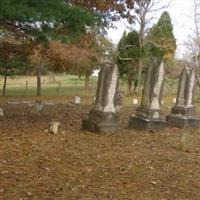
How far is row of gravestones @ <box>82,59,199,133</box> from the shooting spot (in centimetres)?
1161

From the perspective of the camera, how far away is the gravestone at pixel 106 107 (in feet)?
37.6

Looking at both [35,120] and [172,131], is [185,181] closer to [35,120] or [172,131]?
[172,131]

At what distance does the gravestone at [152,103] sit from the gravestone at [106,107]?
3.22ft

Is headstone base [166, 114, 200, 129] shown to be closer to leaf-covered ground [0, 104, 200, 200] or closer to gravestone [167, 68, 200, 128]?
gravestone [167, 68, 200, 128]

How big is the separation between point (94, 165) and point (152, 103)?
5.30 meters

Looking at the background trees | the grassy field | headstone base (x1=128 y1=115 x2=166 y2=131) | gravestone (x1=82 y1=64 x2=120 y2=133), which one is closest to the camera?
gravestone (x1=82 y1=64 x2=120 y2=133)

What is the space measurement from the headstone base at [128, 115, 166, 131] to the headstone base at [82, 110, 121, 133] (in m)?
0.88

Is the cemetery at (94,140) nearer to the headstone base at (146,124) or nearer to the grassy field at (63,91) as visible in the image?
the headstone base at (146,124)

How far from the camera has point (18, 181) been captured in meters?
6.55

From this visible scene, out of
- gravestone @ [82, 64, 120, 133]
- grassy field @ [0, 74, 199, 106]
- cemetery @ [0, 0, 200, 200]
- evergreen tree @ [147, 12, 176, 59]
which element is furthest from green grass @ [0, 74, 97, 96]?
gravestone @ [82, 64, 120, 133]

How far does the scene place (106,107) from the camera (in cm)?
1177

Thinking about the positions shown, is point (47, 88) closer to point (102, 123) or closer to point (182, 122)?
point (182, 122)

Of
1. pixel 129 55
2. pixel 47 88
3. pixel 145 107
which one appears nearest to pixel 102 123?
pixel 145 107

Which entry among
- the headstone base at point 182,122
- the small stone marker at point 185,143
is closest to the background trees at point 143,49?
the headstone base at point 182,122
